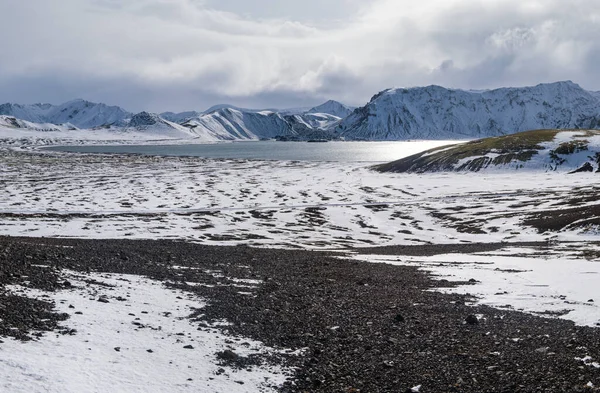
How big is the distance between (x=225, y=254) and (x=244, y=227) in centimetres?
2425

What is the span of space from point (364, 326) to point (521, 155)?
121223 mm

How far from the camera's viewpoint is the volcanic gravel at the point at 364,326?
11266mm

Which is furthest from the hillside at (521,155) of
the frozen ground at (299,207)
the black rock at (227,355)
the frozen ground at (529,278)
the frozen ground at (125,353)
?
the black rock at (227,355)

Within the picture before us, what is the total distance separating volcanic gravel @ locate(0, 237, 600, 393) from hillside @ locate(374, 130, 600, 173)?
106699 mm

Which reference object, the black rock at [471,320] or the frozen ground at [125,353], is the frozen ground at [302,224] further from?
the black rock at [471,320]

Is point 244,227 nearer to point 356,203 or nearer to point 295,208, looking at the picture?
point 295,208

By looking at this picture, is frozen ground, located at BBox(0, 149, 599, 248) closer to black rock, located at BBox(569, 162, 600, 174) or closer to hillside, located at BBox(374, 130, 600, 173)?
black rock, located at BBox(569, 162, 600, 174)

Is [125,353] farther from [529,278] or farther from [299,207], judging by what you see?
[299,207]

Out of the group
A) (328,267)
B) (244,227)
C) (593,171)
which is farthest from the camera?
(593,171)

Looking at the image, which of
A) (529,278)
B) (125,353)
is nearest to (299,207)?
(529,278)

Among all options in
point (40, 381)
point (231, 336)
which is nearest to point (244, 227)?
point (231, 336)

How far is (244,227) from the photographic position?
53781mm

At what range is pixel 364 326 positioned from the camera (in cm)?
1527

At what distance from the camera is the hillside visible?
116 m
